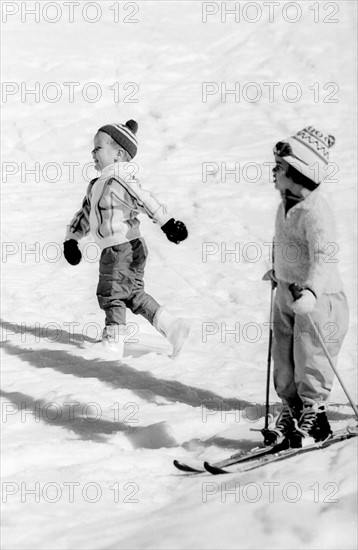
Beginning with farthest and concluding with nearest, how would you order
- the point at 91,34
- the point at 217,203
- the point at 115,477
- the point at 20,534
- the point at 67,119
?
the point at 91,34
the point at 67,119
the point at 217,203
the point at 115,477
the point at 20,534

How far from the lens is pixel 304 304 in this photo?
4211 millimetres

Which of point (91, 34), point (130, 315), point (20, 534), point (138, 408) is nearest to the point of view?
point (20, 534)

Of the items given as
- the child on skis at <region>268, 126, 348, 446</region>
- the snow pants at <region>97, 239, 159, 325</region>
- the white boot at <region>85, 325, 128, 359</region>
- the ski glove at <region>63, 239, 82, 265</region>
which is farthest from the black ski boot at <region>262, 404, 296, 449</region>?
the ski glove at <region>63, 239, 82, 265</region>

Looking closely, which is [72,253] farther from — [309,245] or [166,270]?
[309,245]

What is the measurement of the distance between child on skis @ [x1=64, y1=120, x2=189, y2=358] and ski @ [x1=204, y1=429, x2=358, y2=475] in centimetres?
200

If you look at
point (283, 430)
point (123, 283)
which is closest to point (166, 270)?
point (123, 283)

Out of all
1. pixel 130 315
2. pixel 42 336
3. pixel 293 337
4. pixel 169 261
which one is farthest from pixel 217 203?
pixel 293 337

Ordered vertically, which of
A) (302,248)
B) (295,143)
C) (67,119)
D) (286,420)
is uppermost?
(67,119)

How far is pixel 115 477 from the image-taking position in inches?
167

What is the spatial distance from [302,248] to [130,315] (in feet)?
11.6

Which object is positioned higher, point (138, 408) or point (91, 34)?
point (91, 34)

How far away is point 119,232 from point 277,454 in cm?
265

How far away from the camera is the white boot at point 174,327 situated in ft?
20.2

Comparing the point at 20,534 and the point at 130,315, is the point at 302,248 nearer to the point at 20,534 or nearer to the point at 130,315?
the point at 20,534
